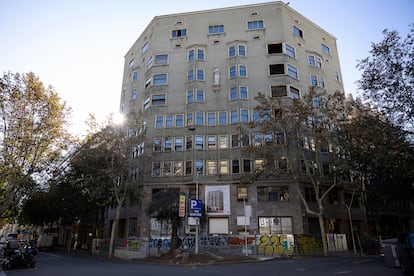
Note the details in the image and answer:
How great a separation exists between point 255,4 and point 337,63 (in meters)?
16.2

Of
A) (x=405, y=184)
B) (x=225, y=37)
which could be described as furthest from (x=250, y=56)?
(x=405, y=184)

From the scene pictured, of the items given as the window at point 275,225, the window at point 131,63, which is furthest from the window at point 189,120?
the window at point 131,63

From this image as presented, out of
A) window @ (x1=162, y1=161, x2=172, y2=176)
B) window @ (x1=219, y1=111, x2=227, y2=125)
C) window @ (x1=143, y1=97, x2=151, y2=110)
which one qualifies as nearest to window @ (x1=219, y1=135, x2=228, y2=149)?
window @ (x1=219, y1=111, x2=227, y2=125)

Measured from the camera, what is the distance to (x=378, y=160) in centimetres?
2264

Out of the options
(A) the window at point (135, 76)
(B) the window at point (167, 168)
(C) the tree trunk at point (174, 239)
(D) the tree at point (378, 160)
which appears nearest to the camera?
(D) the tree at point (378, 160)

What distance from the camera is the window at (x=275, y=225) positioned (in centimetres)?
3338

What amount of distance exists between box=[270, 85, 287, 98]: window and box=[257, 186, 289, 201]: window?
1203 cm

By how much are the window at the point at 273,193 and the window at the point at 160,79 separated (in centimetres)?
1959

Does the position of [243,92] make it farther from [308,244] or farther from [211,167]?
[308,244]

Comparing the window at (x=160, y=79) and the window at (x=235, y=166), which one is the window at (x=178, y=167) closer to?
the window at (x=235, y=166)

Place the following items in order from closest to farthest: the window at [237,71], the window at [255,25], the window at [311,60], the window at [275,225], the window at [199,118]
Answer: the window at [275,225] → the window at [199,118] → the window at [237,71] → the window at [255,25] → the window at [311,60]

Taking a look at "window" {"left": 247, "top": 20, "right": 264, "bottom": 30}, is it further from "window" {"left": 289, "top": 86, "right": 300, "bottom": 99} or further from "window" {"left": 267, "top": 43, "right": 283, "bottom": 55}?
"window" {"left": 289, "top": 86, "right": 300, "bottom": 99}

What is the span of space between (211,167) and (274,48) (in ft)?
62.4

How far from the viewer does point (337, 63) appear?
4853 cm
